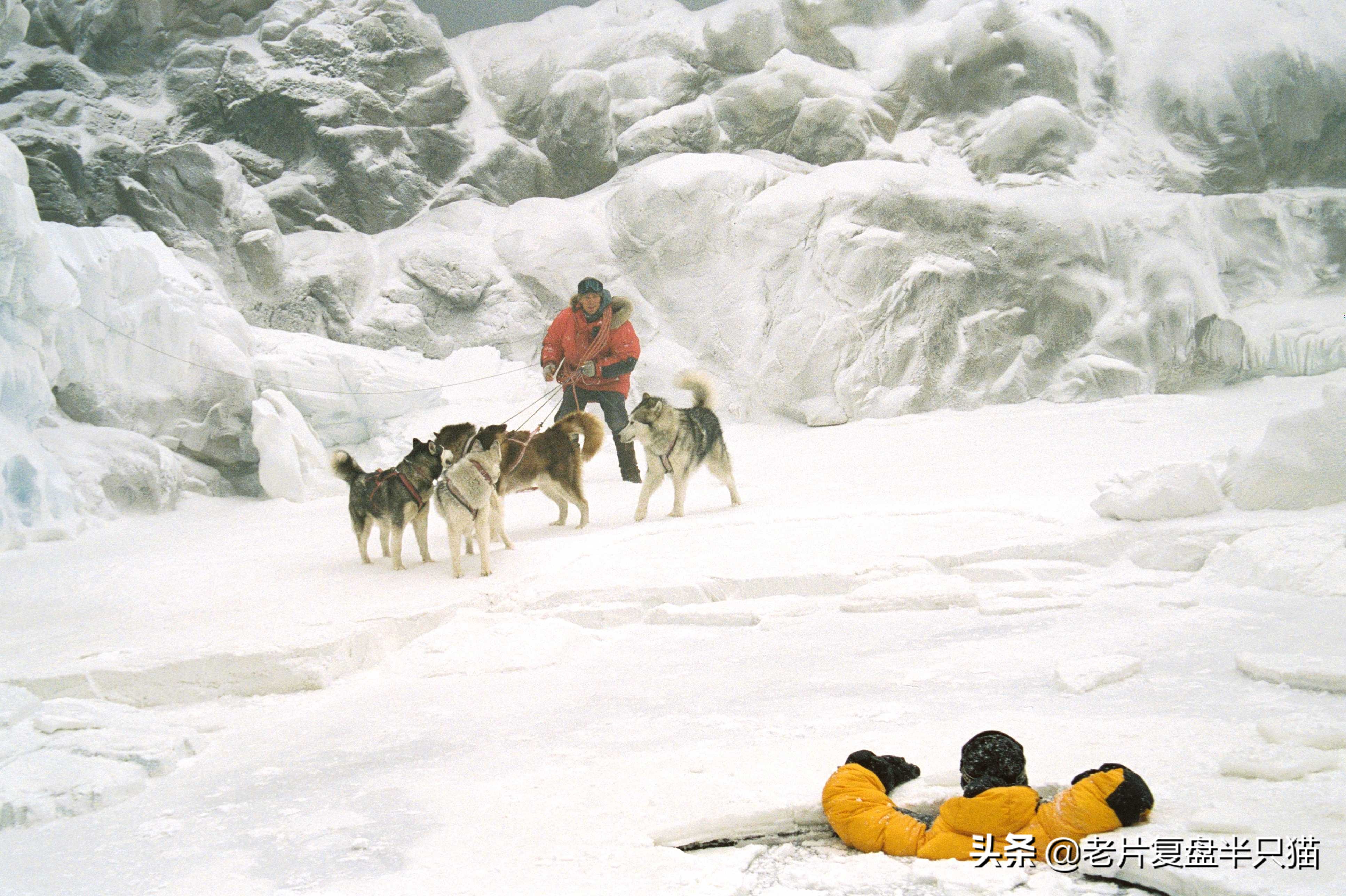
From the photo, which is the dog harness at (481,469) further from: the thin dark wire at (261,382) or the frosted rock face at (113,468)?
the thin dark wire at (261,382)

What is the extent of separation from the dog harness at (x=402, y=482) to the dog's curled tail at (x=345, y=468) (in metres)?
0.17

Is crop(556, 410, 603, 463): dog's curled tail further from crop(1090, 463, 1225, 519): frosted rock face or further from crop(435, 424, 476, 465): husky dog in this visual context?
crop(1090, 463, 1225, 519): frosted rock face

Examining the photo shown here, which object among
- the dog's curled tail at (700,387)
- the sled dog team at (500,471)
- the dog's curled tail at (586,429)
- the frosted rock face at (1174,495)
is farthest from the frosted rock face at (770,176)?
the frosted rock face at (1174,495)

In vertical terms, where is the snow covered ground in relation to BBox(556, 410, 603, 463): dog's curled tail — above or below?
below

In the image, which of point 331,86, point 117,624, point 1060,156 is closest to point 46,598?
point 117,624

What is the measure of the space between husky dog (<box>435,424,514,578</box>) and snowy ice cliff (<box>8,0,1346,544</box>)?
14.6 feet

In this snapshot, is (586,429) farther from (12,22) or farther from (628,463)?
(12,22)

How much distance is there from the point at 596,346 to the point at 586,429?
4.36ft

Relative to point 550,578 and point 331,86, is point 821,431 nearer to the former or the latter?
point 550,578

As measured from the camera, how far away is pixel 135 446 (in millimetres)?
6840

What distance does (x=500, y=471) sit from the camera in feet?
16.1

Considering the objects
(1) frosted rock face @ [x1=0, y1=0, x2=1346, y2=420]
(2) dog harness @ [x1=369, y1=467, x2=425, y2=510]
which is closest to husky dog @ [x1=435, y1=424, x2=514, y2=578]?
(2) dog harness @ [x1=369, y1=467, x2=425, y2=510]

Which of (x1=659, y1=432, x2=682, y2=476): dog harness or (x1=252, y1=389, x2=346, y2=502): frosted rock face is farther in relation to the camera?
(x1=252, y1=389, x2=346, y2=502): frosted rock face

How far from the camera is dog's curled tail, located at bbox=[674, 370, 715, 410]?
569 cm
